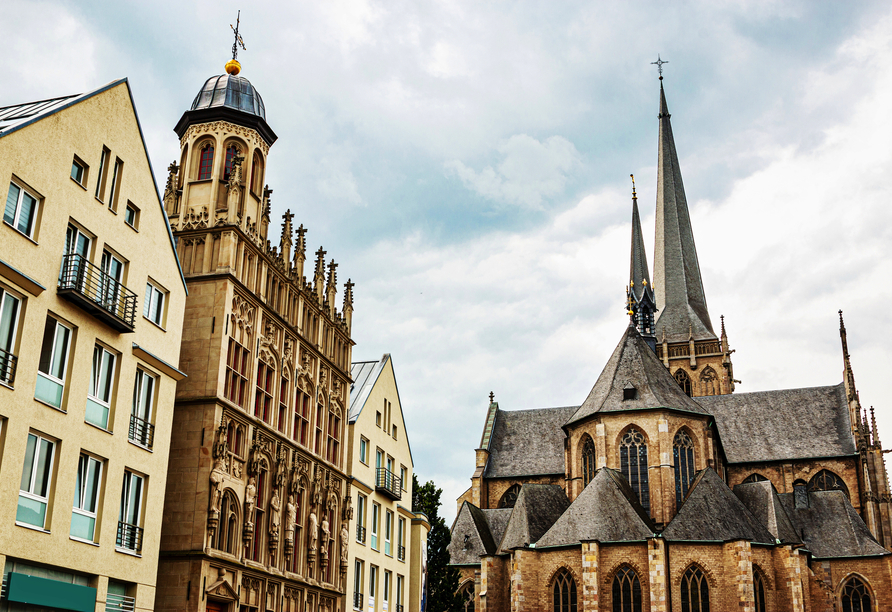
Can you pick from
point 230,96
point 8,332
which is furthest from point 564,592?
point 8,332

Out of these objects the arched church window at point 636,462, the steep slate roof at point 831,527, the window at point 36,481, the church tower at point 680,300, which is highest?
the church tower at point 680,300

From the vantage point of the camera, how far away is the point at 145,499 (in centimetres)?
2088

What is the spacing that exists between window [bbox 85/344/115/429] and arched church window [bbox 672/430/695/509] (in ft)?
134

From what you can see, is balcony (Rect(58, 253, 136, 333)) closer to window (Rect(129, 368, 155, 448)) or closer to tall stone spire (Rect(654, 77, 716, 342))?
window (Rect(129, 368, 155, 448))

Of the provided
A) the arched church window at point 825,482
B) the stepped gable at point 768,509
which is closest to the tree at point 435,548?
the stepped gable at point 768,509

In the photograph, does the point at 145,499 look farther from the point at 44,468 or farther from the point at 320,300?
the point at 320,300

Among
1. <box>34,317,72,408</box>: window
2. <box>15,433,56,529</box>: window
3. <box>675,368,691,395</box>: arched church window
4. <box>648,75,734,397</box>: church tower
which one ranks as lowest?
<box>15,433,56,529</box>: window

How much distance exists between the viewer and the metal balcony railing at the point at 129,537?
65.3ft

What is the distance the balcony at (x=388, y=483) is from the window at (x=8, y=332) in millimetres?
20070

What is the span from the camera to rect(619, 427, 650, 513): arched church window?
54156 mm

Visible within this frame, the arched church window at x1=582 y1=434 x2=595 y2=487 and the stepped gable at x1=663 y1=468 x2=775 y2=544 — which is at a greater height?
the arched church window at x1=582 y1=434 x2=595 y2=487

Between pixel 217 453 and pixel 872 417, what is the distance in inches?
2266

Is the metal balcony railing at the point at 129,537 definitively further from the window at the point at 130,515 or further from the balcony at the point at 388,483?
the balcony at the point at 388,483

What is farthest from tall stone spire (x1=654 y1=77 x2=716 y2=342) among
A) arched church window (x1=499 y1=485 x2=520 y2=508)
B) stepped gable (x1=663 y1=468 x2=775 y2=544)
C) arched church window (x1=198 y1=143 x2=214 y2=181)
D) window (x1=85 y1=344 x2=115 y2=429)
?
window (x1=85 y1=344 x2=115 y2=429)
